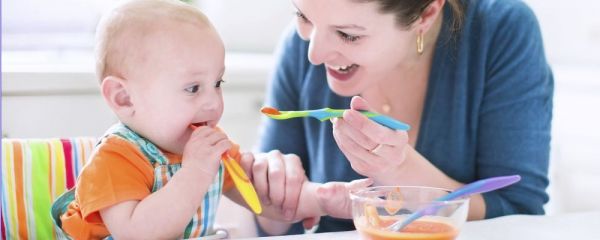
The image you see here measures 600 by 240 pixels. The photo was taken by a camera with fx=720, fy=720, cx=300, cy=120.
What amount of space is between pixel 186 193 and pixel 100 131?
3.63ft

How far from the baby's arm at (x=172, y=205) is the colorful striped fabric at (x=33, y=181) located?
26cm

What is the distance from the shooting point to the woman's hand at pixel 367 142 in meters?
1.06

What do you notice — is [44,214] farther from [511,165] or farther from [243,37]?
[243,37]

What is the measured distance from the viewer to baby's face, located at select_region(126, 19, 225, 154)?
3.42 feet

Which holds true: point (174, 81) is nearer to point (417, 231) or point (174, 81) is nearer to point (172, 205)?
point (172, 205)

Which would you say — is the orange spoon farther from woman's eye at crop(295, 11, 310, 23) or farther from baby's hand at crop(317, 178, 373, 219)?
woman's eye at crop(295, 11, 310, 23)

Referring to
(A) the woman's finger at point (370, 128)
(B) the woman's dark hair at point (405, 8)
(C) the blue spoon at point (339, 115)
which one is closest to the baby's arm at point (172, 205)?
(C) the blue spoon at point (339, 115)

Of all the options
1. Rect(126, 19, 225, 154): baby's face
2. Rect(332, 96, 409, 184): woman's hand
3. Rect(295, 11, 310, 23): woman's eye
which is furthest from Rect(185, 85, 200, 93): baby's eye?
Rect(295, 11, 310, 23): woman's eye

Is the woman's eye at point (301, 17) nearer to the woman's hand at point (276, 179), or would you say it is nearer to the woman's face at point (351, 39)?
the woman's face at point (351, 39)

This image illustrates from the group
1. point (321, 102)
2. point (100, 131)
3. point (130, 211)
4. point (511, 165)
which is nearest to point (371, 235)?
point (130, 211)

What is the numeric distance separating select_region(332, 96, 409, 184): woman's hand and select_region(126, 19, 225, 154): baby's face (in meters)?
0.20

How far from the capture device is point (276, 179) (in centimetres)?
124

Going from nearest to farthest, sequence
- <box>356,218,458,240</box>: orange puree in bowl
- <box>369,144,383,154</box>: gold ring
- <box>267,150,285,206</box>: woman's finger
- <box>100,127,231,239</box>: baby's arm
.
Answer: <box>356,218,458,240</box>: orange puree in bowl → <box>100,127,231,239</box>: baby's arm → <box>369,144,383,154</box>: gold ring → <box>267,150,285,206</box>: woman's finger

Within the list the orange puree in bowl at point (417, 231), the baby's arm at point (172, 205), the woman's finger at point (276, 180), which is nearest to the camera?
the orange puree in bowl at point (417, 231)
